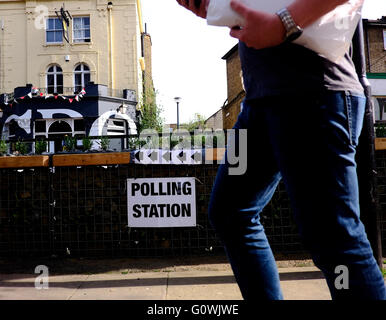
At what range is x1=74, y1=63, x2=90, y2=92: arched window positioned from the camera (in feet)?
82.6

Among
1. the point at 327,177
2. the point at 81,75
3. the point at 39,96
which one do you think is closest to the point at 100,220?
the point at 327,177

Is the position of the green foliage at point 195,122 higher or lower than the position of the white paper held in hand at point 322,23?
higher

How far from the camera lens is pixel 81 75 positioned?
25.3m

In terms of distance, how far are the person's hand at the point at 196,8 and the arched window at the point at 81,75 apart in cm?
2506

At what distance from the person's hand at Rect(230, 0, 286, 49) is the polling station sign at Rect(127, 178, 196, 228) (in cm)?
326

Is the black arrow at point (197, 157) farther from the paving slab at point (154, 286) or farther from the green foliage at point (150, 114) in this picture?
the green foliage at point (150, 114)

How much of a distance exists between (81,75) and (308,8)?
2585cm

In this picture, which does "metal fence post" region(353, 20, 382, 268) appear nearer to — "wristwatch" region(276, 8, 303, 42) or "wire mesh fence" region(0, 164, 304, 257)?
"wristwatch" region(276, 8, 303, 42)

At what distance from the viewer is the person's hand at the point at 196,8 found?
133cm

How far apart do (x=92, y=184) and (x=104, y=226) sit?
49cm

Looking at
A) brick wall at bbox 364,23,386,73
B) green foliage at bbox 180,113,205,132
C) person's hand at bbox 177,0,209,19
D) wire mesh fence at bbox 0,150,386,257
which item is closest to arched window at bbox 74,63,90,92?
green foliage at bbox 180,113,205,132

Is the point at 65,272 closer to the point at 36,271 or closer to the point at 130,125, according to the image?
the point at 36,271

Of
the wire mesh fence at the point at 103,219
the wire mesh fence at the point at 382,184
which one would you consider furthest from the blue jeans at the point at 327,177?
the wire mesh fence at the point at 382,184
